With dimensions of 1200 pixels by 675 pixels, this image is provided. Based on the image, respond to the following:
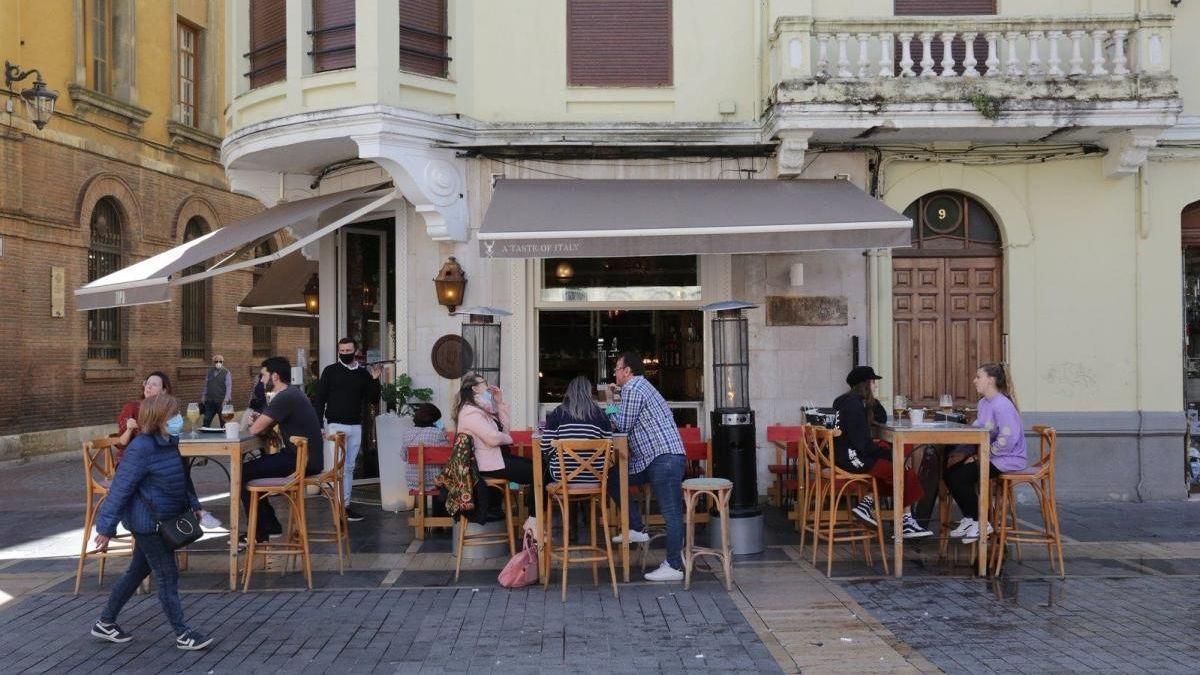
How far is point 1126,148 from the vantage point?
1052 cm

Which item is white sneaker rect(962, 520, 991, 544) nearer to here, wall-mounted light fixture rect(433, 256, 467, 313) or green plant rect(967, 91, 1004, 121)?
green plant rect(967, 91, 1004, 121)

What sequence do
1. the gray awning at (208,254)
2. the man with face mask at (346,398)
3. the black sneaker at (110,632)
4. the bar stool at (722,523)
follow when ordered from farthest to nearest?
the man with face mask at (346,398) → the gray awning at (208,254) → the bar stool at (722,523) → the black sneaker at (110,632)

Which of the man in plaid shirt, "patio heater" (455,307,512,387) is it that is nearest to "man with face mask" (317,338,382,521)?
"patio heater" (455,307,512,387)

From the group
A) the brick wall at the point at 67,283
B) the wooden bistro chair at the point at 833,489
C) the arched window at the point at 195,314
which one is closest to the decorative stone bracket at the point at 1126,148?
the wooden bistro chair at the point at 833,489

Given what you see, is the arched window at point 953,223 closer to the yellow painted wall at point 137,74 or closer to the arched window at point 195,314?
the yellow painted wall at point 137,74

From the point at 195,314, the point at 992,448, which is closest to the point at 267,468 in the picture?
the point at 992,448

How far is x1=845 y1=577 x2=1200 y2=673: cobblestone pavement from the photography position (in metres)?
5.49

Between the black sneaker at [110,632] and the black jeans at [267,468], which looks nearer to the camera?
the black sneaker at [110,632]

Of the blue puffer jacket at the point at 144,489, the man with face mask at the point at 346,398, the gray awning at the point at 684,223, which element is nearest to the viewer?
the blue puffer jacket at the point at 144,489

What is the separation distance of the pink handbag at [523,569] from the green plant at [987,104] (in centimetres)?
611

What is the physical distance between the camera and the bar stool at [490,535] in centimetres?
749

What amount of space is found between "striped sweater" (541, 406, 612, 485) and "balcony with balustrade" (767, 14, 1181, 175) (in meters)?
4.36

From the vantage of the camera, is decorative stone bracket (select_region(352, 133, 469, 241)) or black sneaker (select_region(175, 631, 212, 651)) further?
decorative stone bracket (select_region(352, 133, 469, 241))

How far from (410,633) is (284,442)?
2.41 meters
